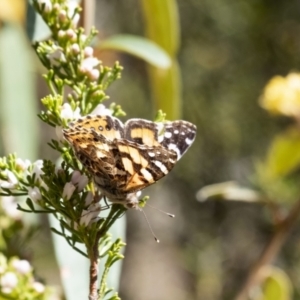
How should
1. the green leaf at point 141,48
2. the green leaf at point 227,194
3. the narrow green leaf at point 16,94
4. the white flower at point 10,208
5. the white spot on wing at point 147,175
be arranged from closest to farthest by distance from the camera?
the white spot on wing at point 147,175 → the white flower at point 10,208 → the green leaf at point 141,48 → the green leaf at point 227,194 → the narrow green leaf at point 16,94

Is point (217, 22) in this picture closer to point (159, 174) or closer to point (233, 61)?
point (233, 61)

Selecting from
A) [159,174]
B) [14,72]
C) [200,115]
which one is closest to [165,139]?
[159,174]

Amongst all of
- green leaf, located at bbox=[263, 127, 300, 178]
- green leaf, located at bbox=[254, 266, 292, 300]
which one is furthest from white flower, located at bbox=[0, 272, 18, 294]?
green leaf, located at bbox=[263, 127, 300, 178]

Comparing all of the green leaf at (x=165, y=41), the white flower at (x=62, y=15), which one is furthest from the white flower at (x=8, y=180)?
the green leaf at (x=165, y=41)

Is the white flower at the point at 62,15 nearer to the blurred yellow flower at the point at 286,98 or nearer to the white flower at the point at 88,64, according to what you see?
the white flower at the point at 88,64

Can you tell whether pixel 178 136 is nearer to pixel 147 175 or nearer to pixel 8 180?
pixel 147 175

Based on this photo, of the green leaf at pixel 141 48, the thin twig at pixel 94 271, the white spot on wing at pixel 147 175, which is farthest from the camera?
the green leaf at pixel 141 48

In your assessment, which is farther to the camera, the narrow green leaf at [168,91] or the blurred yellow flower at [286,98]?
the blurred yellow flower at [286,98]
